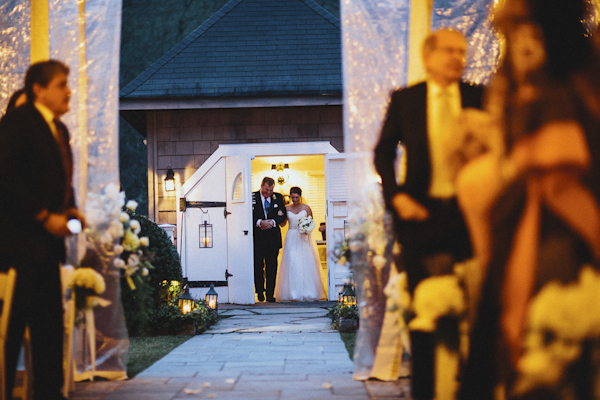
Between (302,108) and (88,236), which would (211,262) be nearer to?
(302,108)

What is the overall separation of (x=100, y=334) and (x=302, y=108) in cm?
775

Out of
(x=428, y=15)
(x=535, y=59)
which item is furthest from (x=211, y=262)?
(x=535, y=59)

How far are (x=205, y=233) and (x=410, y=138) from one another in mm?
7553

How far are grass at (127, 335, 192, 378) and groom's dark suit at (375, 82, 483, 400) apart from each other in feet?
7.74

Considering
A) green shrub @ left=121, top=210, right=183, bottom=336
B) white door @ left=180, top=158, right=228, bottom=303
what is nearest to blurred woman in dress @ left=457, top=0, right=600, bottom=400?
green shrub @ left=121, top=210, right=183, bottom=336

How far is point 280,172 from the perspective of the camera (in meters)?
14.1

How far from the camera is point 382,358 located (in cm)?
374

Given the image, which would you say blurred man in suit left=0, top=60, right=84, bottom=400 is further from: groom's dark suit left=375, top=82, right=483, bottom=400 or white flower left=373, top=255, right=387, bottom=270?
white flower left=373, top=255, right=387, bottom=270

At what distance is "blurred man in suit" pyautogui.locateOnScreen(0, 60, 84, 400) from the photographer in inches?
109

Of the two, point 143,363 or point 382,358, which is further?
point 143,363

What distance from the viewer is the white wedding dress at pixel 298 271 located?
33.0ft

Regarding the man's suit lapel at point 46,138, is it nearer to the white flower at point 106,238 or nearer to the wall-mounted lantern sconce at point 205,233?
the white flower at point 106,238

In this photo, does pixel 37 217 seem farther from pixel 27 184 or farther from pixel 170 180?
pixel 170 180

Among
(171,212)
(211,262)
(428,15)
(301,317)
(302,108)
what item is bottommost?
(301,317)
